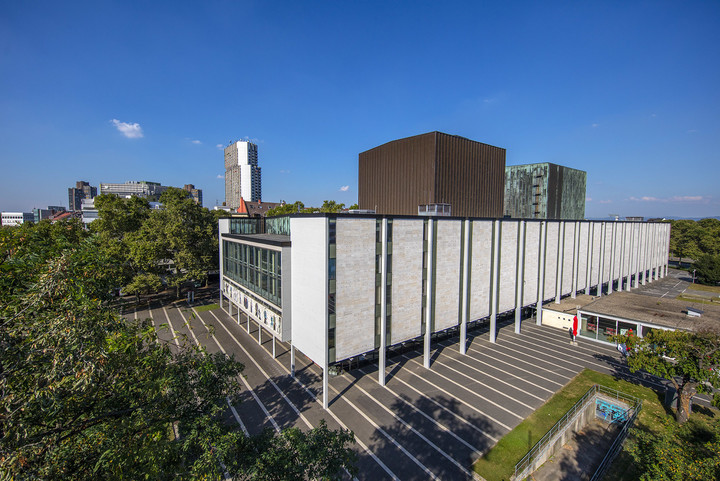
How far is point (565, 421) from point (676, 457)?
24.5ft

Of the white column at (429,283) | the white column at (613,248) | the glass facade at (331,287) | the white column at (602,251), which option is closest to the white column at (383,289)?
the glass facade at (331,287)

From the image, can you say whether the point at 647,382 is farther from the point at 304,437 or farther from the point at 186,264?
the point at 186,264

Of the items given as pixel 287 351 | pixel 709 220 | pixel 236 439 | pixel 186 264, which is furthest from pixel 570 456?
pixel 709 220

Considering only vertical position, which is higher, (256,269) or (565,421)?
(256,269)

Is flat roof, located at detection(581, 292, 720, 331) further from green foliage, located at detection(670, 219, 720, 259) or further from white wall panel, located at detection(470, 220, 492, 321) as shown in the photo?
green foliage, located at detection(670, 219, 720, 259)

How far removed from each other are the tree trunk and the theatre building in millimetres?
13016

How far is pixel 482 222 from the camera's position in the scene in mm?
27250

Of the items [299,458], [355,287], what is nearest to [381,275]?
[355,287]

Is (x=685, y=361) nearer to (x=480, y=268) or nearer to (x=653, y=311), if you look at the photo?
(x=480, y=268)

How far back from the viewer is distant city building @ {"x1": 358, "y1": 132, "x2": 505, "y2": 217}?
30.8 m

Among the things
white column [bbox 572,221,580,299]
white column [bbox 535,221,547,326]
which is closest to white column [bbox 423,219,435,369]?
white column [bbox 535,221,547,326]

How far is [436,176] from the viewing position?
3052 cm

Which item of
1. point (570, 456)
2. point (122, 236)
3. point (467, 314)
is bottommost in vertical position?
point (570, 456)

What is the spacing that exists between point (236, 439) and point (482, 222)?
24.9 m
